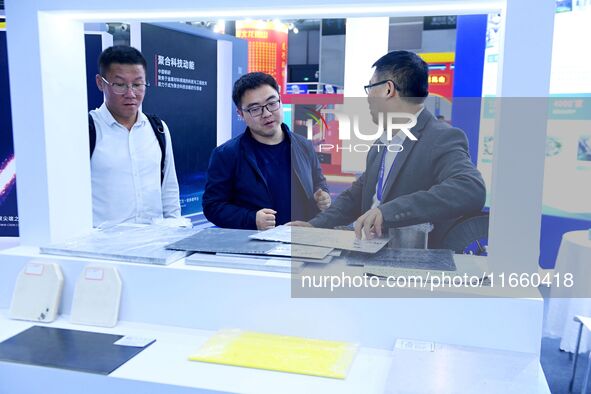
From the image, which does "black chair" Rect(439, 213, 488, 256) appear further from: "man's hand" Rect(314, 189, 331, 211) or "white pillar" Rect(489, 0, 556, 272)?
"man's hand" Rect(314, 189, 331, 211)

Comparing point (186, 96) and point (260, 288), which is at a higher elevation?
point (186, 96)

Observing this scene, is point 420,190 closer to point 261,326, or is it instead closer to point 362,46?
point 261,326

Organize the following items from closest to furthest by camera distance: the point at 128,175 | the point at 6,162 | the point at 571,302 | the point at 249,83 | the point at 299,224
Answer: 1. the point at 299,224
2. the point at 249,83
3. the point at 128,175
4. the point at 6,162
5. the point at 571,302

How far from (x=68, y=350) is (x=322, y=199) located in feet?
2.12

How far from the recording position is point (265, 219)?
2.02m

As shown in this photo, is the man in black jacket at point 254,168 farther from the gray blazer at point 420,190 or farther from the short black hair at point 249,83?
the gray blazer at point 420,190

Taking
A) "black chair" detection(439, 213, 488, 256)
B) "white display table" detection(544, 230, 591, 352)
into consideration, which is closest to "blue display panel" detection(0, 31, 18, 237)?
"black chair" detection(439, 213, 488, 256)

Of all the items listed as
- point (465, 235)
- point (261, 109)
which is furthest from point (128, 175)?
point (465, 235)

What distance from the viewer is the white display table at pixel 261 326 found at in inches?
37.9

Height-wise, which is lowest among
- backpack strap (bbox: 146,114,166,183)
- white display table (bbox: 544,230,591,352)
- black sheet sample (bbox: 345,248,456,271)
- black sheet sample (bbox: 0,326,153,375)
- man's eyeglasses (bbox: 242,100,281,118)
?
white display table (bbox: 544,230,591,352)

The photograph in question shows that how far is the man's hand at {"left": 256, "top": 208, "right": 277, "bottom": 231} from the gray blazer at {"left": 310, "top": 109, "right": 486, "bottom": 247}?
75 cm

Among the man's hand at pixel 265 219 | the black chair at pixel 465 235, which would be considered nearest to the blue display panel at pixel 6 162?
the man's hand at pixel 265 219

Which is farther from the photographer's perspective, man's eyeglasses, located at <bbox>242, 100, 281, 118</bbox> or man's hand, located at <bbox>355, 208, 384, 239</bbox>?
man's eyeglasses, located at <bbox>242, 100, 281, 118</bbox>

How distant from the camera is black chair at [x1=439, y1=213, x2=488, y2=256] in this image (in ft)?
4.00
